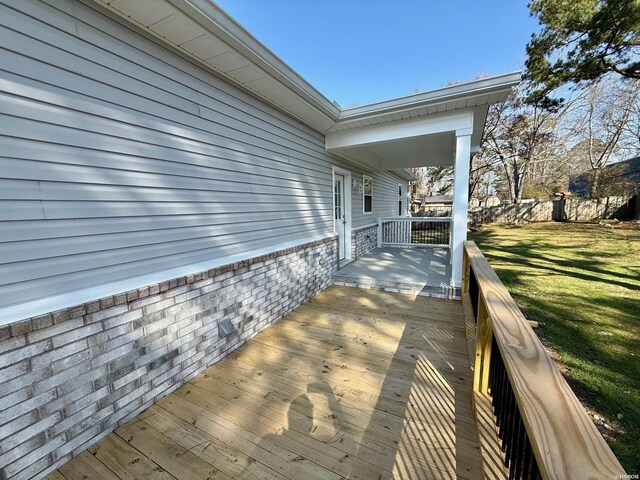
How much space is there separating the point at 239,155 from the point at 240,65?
3.00ft

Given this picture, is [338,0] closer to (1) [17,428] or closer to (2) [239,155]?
(2) [239,155]

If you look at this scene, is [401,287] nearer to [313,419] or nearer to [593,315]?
[593,315]

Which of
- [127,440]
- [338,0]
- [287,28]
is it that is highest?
[338,0]

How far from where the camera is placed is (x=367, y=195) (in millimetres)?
8250

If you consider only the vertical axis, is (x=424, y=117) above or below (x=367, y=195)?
above

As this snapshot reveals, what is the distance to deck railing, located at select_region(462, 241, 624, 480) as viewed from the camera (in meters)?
0.61

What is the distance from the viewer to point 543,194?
78.5 ft

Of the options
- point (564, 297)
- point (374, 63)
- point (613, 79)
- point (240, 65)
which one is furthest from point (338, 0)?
point (613, 79)

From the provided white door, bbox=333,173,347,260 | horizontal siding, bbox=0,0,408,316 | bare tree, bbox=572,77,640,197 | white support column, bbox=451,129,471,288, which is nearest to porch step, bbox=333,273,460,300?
white support column, bbox=451,129,471,288

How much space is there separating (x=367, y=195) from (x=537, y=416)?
7757 millimetres

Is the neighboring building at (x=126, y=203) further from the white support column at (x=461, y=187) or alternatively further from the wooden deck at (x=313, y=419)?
the white support column at (x=461, y=187)

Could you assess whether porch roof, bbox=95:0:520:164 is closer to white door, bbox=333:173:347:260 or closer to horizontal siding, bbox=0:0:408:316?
horizontal siding, bbox=0:0:408:316

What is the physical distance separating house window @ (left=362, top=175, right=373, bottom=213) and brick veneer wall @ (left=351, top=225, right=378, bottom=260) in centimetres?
56

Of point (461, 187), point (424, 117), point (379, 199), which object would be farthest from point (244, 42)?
point (379, 199)
